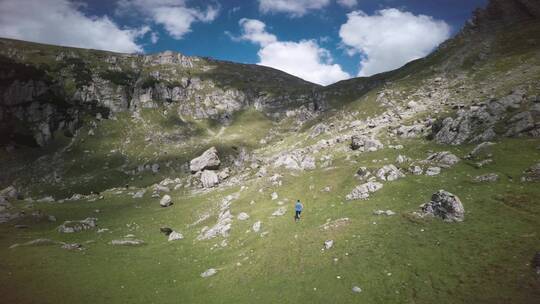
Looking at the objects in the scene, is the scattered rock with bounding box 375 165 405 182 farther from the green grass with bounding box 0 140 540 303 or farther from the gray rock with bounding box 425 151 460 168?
the gray rock with bounding box 425 151 460 168

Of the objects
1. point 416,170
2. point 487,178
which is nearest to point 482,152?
point 416,170

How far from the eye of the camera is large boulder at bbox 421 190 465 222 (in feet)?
119

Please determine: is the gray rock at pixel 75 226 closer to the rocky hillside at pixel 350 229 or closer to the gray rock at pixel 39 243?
the rocky hillside at pixel 350 229

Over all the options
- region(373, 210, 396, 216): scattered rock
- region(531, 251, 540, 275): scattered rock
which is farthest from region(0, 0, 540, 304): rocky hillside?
region(373, 210, 396, 216): scattered rock

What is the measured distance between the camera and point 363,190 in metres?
52.2

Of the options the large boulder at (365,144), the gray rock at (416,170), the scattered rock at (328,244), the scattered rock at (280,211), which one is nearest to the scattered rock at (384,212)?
the scattered rock at (328,244)

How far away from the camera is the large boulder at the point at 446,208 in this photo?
119 ft

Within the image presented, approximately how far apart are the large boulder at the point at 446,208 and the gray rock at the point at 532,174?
36.5ft

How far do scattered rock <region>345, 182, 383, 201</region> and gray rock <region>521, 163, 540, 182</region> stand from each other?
750 inches

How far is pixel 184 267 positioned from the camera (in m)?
47.4

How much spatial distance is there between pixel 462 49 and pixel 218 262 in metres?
145

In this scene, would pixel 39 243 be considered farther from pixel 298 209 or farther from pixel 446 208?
pixel 446 208

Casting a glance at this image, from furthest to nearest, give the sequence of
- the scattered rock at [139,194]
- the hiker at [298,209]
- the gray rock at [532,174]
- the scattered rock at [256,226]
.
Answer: the scattered rock at [139,194] → the scattered rock at [256,226] → the hiker at [298,209] → the gray rock at [532,174]

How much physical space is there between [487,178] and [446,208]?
1221 cm
